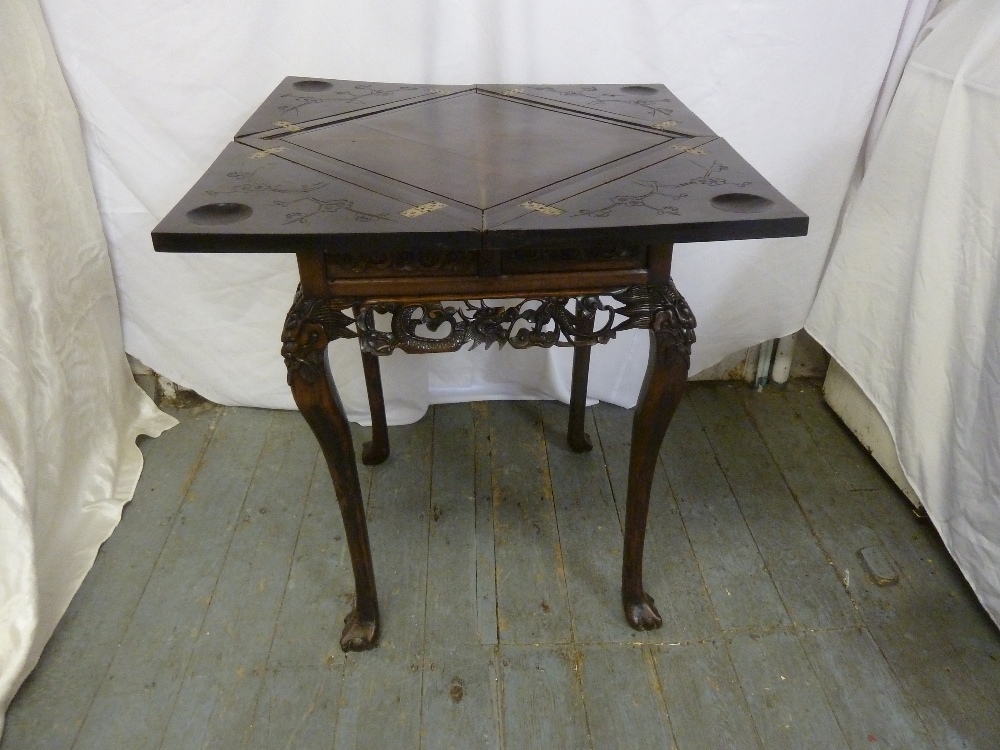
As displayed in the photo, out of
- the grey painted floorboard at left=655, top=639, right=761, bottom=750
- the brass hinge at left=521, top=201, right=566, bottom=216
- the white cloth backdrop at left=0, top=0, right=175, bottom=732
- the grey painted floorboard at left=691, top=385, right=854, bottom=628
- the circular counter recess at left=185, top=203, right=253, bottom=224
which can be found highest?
the circular counter recess at left=185, top=203, right=253, bottom=224

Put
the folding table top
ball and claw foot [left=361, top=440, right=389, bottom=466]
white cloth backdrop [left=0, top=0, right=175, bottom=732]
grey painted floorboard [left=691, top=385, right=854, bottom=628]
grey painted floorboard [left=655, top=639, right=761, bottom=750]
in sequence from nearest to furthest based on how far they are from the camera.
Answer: the folding table top, grey painted floorboard [left=655, top=639, right=761, bottom=750], white cloth backdrop [left=0, top=0, right=175, bottom=732], grey painted floorboard [left=691, top=385, right=854, bottom=628], ball and claw foot [left=361, top=440, right=389, bottom=466]

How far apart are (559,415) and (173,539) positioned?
3.02 ft

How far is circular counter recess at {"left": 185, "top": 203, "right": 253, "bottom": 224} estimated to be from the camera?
0.86 m

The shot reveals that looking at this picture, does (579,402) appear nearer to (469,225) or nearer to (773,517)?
(773,517)

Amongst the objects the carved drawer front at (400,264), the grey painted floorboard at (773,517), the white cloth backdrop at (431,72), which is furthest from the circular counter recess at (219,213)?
the grey painted floorboard at (773,517)

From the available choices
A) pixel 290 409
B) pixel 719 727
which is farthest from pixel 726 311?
pixel 290 409

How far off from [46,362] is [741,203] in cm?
129

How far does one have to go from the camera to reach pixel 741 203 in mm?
912

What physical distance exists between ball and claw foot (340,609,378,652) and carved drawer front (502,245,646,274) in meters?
0.69

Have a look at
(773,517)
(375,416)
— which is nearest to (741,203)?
(773,517)

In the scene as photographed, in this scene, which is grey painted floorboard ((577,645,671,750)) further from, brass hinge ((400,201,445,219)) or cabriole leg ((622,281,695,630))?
brass hinge ((400,201,445,219))

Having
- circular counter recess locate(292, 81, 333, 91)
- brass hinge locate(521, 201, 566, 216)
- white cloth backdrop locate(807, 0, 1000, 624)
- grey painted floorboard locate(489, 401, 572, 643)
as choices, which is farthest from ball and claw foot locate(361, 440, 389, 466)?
white cloth backdrop locate(807, 0, 1000, 624)

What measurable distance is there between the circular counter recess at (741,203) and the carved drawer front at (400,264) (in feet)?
1.04

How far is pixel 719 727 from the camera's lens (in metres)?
1.13
